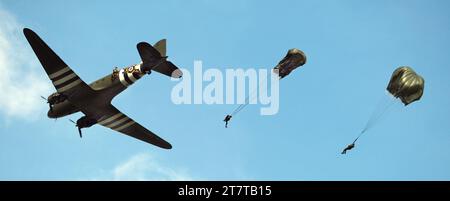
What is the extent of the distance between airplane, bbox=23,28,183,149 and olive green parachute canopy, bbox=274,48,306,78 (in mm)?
7312

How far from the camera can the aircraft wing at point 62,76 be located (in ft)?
137

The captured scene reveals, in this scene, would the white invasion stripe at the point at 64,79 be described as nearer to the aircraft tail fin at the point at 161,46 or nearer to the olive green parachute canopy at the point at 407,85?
the aircraft tail fin at the point at 161,46

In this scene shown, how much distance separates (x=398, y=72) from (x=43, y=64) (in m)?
26.0

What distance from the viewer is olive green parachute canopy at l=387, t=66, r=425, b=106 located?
37.4m

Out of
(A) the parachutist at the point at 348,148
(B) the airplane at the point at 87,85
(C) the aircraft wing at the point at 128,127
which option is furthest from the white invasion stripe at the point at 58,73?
(A) the parachutist at the point at 348,148

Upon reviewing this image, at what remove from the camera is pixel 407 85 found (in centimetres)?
3747

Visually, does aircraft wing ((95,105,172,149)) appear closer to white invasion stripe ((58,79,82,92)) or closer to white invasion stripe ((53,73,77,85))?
white invasion stripe ((58,79,82,92))
